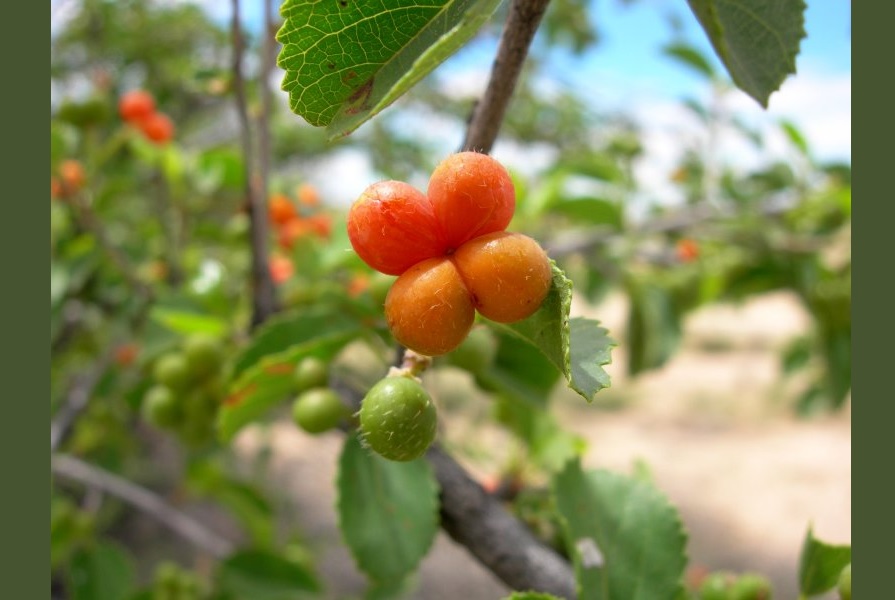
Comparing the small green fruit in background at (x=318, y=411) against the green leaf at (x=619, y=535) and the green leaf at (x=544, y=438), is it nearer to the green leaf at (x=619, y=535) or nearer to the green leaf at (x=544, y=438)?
the green leaf at (x=619, y=535)

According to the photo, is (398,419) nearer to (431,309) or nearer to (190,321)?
(431,309)

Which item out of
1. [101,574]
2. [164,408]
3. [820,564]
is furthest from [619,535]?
[101,574]

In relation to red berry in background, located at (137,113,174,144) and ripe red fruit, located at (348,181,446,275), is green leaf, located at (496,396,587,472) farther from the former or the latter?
red berry in background, located at (137,113,174,144)

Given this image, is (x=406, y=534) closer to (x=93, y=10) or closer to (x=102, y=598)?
(x=102, y=598)

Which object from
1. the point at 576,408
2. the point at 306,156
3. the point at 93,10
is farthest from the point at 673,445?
the point at 93,10

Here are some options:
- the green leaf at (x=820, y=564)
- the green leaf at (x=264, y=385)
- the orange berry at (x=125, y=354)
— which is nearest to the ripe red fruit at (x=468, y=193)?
the green leaf at (x=264, y=385)
